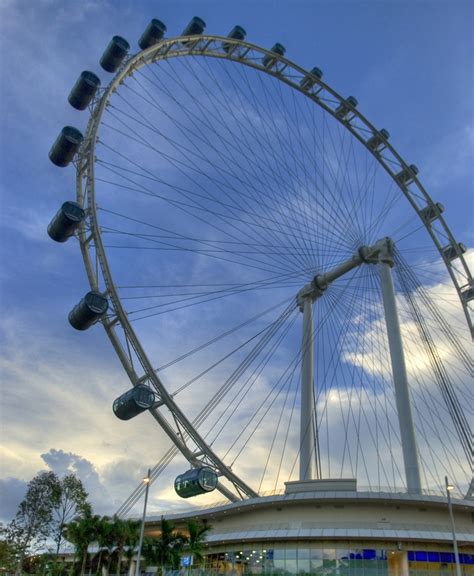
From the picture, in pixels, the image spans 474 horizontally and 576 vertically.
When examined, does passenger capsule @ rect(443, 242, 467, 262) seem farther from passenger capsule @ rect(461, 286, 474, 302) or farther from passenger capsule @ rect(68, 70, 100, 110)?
passenger capsule @ rect(68, 70, 100, 110)

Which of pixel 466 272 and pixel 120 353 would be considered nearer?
pixel 120 353

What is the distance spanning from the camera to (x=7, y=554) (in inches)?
2359

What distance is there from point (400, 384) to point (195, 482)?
47.0ft

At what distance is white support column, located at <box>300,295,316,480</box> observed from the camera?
37.2 meters

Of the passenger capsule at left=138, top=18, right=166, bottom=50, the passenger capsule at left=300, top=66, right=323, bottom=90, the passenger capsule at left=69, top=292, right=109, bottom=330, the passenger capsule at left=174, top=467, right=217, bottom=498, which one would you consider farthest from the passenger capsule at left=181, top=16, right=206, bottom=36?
the passenger capsule at left=174, top=467, right=217, bottom=498

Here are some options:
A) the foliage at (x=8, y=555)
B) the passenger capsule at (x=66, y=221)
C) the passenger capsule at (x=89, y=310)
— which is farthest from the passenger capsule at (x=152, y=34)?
the foliage at (x=8, y=555)

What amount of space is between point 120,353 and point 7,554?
133ft

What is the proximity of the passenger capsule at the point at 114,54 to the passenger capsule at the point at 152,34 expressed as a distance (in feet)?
3.53

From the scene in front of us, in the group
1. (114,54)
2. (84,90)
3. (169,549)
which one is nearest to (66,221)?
(84,90)

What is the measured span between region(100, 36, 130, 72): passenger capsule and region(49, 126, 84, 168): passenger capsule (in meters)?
5.29

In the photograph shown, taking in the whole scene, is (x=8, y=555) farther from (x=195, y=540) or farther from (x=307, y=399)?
(x=307, y=399)

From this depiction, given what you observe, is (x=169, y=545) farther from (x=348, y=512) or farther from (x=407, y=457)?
(x=407, y=457)

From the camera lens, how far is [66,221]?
32.6 meters

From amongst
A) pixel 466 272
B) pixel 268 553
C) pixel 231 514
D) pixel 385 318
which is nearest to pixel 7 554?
pixel 231 514
